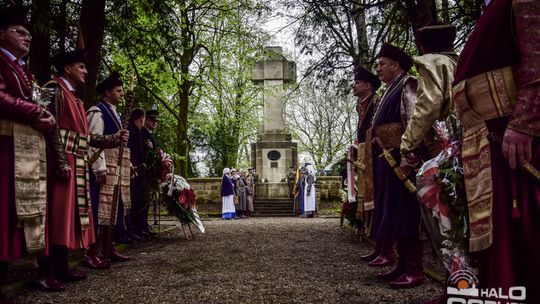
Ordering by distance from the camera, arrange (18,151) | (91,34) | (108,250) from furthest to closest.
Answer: (91,34)
(108,250)
(18,151)

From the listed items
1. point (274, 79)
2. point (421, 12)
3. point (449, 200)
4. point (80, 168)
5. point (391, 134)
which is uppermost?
point (274, 79)

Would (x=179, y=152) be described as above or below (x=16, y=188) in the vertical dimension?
above

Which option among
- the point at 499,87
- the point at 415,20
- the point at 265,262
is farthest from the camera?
the point at 415,20

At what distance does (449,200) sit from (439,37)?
1.47 metres

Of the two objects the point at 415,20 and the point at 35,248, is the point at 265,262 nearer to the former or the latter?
the point at 35,248

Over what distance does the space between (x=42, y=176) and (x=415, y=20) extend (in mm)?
5118

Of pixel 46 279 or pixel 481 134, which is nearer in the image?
pixel 481 134

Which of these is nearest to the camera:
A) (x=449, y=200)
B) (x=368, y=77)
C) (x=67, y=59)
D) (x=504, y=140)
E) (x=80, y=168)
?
(x=504, y=140)

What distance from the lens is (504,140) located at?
183cm

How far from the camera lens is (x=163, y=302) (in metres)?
3.27

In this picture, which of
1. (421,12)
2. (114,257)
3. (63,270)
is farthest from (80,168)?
(421,12)

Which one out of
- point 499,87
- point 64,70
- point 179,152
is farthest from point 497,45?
point 179,152
